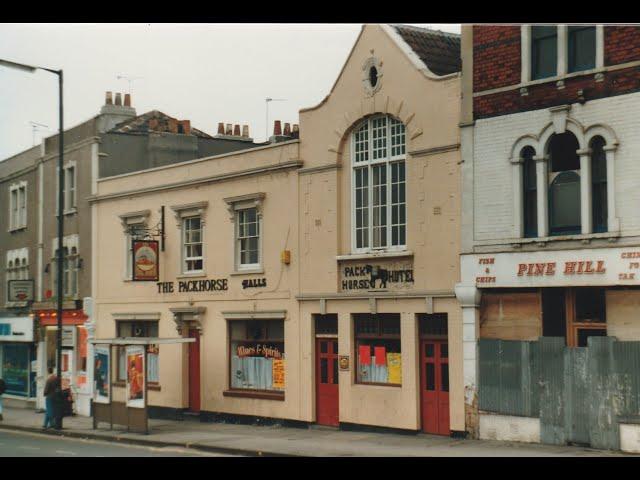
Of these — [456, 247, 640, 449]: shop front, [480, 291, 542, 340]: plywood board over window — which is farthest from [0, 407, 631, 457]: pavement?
[480, 291, 542, 340]: plywood board over window

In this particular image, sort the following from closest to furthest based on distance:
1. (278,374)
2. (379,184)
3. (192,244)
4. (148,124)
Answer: (379,184), (278,374), (192,244), (148,124)

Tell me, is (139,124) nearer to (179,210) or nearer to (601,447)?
(179,210)

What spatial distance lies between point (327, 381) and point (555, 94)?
10107 millimetres

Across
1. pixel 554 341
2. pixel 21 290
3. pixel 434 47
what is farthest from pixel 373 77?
pixel 21 290

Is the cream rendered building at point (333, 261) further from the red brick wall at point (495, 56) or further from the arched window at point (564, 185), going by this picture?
the arched window at point (564, 185)

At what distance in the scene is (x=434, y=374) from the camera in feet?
83.2

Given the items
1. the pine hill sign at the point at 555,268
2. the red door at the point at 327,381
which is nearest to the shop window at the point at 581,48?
the pine hill sign at the point at 555,268

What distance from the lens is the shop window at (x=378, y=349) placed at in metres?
26.4

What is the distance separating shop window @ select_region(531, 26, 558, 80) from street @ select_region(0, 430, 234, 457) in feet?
35.2

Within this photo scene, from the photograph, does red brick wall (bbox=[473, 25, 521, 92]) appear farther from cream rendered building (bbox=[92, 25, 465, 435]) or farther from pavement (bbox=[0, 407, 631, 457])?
pavement (bbox=[0, 407, 631, 457])

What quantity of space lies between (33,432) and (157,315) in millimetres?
5317

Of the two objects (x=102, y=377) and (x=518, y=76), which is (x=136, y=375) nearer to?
(x=102, y=377)

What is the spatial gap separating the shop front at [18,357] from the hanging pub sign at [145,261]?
8.62 m

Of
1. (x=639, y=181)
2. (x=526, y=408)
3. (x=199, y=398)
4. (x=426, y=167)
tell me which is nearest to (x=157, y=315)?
(x=199, y=398)
